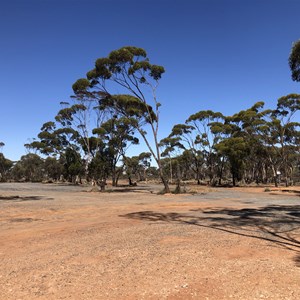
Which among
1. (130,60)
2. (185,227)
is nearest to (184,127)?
(130,60)

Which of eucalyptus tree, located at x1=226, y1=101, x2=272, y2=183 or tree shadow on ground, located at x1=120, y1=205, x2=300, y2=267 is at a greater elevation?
eucalyptus tree, located at x1=226, y1=101, x2=272, y2=183

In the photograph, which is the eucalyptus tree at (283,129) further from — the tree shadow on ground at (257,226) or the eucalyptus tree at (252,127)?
the tree shadow on ground at (257,226)

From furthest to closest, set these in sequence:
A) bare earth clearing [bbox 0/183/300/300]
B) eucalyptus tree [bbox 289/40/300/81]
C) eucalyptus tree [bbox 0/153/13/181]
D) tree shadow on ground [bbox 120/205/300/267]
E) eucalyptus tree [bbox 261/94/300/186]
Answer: eucalyptus tree [bbox 0/153/13/181] < eucalyptus tree [bbox 261/94/300/186] < eucalyptus tree [bbox 289/40/300/81] < tree shadow on ground [bbox 120/205/300/267] < bare earth clearing [bbox 0/183/300/300]

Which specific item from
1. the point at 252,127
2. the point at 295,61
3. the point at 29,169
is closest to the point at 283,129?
the point at 252,127

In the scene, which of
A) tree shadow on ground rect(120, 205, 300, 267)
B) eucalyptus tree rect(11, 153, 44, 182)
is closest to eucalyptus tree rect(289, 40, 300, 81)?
tree shadow on ground rect(120, 205, 300, 267)

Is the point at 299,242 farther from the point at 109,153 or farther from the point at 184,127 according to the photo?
the point at 184,127

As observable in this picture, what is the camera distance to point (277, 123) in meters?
41.2

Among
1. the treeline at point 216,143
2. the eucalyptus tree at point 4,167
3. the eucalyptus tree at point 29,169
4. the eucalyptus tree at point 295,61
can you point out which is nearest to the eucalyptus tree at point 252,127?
the treeline at point 216,143

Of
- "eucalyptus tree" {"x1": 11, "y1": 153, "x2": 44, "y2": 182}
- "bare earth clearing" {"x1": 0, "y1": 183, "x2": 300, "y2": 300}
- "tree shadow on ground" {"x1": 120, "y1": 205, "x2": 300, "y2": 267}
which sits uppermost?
"eucalyptus tree" {"x1": 11, "y1": 153, "x2": 44, "y2": 182}

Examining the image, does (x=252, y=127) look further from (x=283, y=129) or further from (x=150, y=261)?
(x=150, y=261)

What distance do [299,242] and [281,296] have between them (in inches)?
146

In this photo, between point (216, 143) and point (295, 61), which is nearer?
point (295, 61)

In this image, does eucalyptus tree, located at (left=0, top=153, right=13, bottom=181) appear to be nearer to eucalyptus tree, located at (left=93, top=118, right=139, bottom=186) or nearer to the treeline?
the treeline

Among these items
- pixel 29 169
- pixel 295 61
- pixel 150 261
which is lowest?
pixel 150 261
